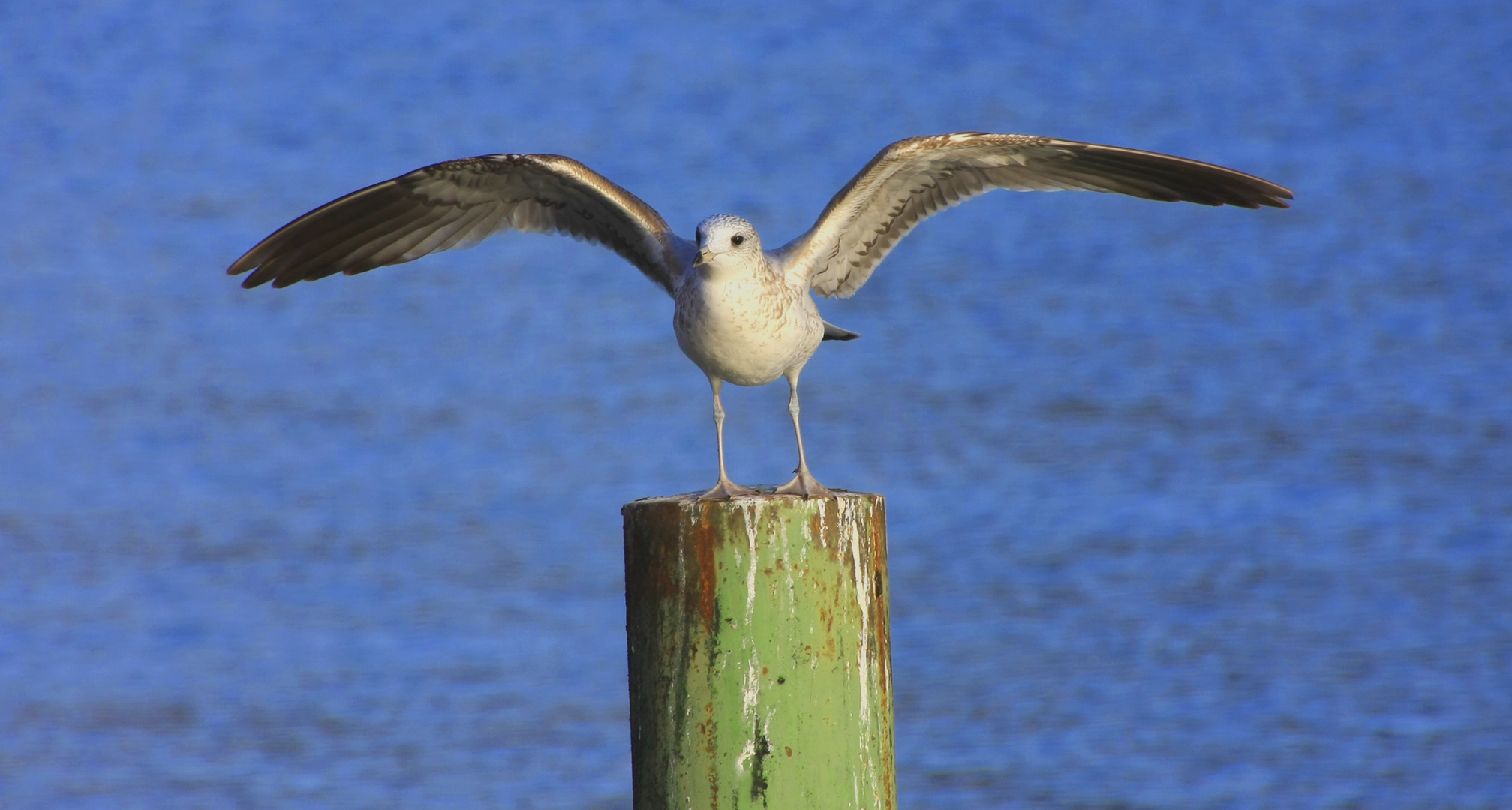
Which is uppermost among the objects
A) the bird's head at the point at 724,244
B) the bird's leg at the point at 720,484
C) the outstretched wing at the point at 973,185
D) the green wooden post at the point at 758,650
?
the outstretched wing at the point at 973,185

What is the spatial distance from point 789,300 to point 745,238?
26cm

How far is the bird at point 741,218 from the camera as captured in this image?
4859mm

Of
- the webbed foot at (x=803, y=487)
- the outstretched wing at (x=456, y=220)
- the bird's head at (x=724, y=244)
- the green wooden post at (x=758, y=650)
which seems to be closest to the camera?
the green wooden post at (x=758, y=650)

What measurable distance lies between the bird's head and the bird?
120 millimetres

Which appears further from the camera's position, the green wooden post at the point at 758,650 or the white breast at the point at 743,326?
the white breast at the point at 743,326

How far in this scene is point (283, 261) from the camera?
5.44 meters

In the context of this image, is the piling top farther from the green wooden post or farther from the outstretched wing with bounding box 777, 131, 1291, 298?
the outstretched wing with bounding box 777, 131, 1291, 298

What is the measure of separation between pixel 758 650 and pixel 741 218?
5.64 ft

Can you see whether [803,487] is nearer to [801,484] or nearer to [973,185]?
[801,484]

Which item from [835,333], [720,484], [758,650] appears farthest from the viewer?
[835,333]

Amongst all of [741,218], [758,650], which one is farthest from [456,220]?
[758,650]

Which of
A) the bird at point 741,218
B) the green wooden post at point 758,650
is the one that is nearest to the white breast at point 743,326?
the bird at point 741,218

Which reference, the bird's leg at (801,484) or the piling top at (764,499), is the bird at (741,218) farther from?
the piling top at (764,499)

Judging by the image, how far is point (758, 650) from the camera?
10.7 feet
